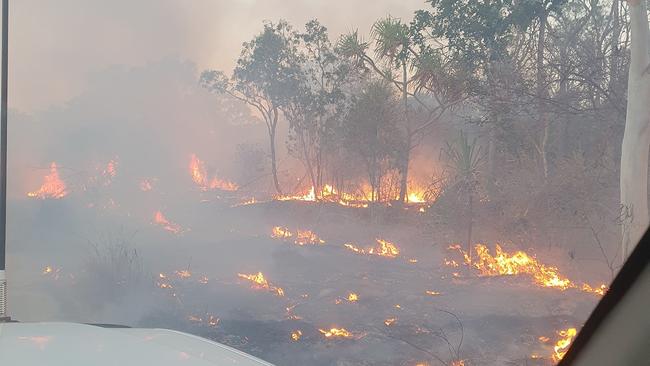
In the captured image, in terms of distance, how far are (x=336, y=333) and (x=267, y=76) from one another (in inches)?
125

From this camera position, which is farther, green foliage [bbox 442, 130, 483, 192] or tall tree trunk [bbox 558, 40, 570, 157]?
green foliage [bbox 442, 130, 483, 192]

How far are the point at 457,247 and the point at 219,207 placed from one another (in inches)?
114

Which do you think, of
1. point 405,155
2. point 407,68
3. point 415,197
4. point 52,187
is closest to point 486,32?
point 407,68

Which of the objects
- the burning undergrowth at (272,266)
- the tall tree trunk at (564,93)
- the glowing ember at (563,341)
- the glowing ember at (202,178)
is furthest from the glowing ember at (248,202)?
the glowing ember at (563,341)

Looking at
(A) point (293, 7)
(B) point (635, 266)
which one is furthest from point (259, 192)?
(B) point (635, 266)

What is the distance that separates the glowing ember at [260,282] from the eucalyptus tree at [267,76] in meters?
1.16

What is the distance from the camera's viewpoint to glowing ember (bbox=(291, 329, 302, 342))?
5430 mm

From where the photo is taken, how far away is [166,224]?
711 cm

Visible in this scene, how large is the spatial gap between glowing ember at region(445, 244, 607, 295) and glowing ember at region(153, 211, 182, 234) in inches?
124

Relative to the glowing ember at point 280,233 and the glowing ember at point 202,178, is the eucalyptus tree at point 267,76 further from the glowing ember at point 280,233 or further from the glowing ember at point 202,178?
the glowing ember at point 202,178

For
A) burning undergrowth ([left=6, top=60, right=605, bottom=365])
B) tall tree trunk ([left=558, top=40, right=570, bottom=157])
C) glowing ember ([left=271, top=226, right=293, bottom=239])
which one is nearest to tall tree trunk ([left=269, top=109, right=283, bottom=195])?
burning undergrowth ([left=6, top=60, right=605, bottom=365])

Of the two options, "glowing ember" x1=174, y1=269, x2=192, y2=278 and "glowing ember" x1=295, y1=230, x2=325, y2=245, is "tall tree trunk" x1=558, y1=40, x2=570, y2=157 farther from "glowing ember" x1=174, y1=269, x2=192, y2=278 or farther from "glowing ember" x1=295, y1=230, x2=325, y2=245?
"glowing ember" x1=174, y1=269, x2=192, y2=278

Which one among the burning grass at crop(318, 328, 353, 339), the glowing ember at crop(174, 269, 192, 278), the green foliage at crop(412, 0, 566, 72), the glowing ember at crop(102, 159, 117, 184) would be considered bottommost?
the burning grass at crop(318, 328, 353, 339)

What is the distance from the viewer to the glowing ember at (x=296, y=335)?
5.43m
